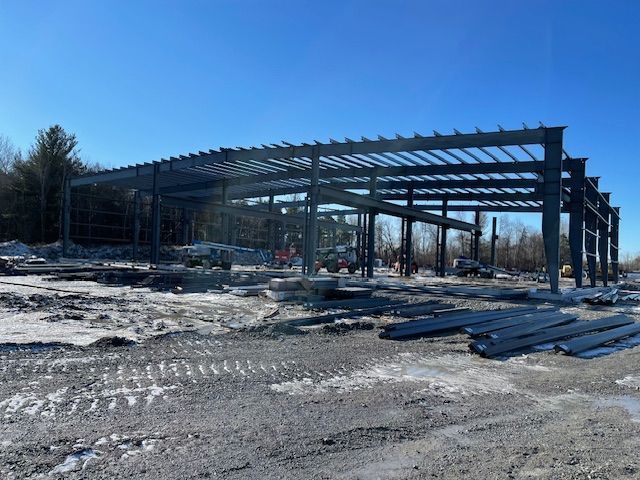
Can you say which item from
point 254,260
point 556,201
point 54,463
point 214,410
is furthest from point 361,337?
point 254,260

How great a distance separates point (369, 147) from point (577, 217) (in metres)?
10.3

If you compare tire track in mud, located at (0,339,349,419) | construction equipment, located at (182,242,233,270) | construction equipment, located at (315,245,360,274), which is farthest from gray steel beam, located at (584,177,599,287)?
tire track in mud, located at (0,339,349,419)

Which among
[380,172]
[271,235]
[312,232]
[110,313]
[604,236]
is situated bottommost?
[110,313]

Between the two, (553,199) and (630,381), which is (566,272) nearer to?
(553,199)

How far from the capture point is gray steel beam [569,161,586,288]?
22.9 m

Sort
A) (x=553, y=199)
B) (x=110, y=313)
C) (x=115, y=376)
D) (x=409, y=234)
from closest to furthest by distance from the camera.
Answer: (x=115, y=376), (x=110, y=313), (x=553, y=199), (x=409, y=234)

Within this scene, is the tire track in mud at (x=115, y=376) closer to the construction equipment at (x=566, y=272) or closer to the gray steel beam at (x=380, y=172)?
the gray steel beam at (x=380, y=172)

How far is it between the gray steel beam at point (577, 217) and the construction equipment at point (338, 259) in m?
16.2

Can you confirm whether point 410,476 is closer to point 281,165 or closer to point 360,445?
point 360,445

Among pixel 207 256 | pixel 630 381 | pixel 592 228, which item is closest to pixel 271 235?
pixel 207 256

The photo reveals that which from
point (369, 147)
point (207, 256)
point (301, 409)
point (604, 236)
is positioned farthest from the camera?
point (207, 256)

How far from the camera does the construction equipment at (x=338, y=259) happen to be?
36.3 meters

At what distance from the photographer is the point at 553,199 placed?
19281 mm

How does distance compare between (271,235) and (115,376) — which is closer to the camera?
(115,376)
